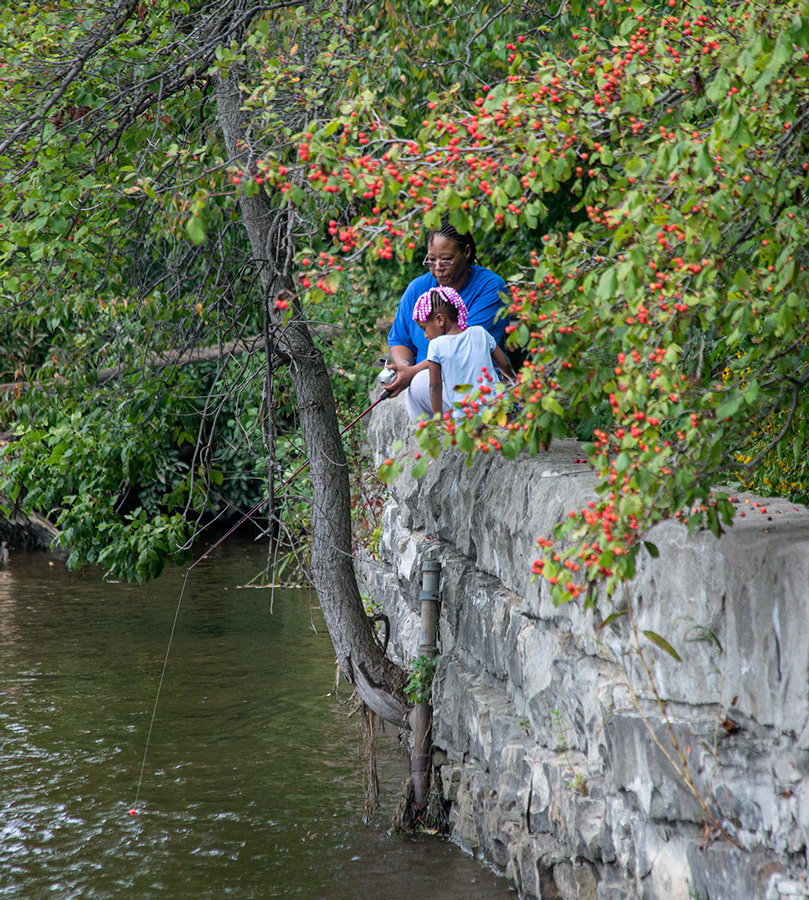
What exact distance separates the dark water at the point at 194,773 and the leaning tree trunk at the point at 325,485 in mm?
586

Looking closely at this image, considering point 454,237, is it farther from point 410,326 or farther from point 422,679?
point 422,679

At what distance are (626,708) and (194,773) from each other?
305cm

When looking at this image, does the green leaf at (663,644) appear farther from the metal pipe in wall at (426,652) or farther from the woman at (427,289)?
the woman at (427,289)

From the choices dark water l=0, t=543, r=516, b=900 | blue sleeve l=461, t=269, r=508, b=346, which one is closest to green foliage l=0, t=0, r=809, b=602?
blue sleeve l=461, t=269, r=508, b=346

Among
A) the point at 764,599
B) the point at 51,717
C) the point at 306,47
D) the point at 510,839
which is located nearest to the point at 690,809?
the point at 764,599

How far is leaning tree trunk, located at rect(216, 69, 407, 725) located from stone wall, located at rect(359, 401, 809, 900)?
40cm

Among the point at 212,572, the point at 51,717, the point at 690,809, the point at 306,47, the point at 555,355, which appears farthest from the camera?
the point at 212,572

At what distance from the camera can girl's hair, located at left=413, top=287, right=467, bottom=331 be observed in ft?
15.7

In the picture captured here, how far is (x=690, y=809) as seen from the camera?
2.83 meters

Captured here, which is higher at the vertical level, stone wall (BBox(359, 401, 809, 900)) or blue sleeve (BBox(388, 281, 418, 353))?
blue sleeve (BBox(388, 281, 418, 353))

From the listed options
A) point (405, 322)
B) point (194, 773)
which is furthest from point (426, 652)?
point (405, 322)

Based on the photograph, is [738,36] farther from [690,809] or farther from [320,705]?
[320,705]

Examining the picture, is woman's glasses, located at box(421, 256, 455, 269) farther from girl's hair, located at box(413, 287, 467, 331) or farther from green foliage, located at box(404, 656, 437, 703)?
green foliage, located at box(404, 656, 437, 703)

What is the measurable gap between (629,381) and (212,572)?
391 inches
